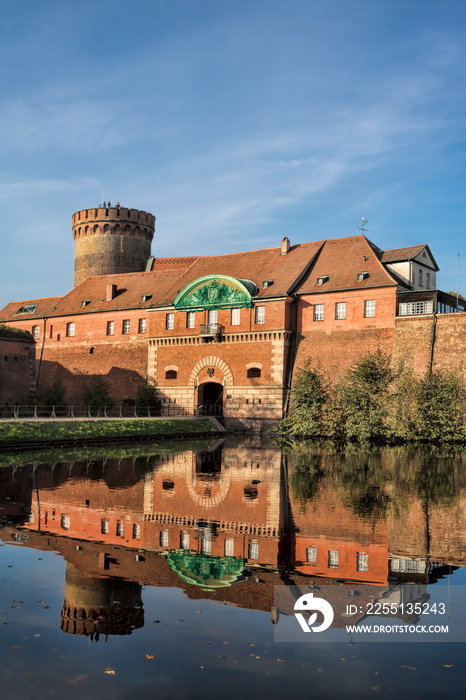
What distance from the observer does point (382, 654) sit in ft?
23.5

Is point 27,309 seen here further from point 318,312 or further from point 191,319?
point 318,312

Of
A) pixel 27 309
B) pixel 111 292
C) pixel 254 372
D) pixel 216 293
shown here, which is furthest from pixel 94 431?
pixel 27 309

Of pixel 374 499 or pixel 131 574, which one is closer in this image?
pixel 131 574

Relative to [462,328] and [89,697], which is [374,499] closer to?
[89,697]

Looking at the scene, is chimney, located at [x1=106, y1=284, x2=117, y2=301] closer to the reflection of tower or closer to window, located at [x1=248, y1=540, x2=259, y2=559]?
window, located at [x1=248, y1=540, x2=259, y2=559]

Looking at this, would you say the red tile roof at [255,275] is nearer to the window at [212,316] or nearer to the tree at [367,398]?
the window at [212,316]

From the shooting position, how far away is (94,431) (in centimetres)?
3366

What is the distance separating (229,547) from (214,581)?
6.27ft

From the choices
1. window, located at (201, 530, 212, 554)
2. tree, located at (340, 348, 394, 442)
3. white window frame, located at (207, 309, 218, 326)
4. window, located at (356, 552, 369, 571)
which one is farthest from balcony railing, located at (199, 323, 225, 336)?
window, located at (356, 552, 369, 571)

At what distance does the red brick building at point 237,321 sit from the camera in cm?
4084

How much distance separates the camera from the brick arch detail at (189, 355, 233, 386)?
44906 mm

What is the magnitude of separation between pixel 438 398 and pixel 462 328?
5115mm

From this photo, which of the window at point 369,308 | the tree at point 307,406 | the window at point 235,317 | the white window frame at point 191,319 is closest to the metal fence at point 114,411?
the white window frame at point 191,319

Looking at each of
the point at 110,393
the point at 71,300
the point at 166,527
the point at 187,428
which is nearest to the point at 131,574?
the point at 166,527
